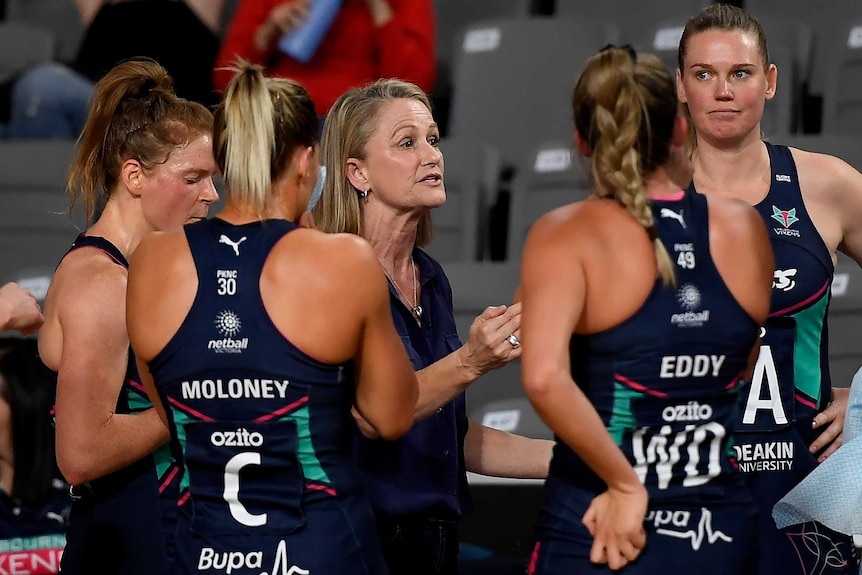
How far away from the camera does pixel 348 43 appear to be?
17.6 feet

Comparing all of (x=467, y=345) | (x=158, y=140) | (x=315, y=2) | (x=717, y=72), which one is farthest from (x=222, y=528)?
(x=315, y=2)

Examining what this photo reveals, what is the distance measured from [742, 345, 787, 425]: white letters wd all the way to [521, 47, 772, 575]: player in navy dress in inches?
20.7

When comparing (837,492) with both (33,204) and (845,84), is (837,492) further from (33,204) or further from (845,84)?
(33,204)

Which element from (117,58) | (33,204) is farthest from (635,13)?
(33,204)

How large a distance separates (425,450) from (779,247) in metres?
0.87

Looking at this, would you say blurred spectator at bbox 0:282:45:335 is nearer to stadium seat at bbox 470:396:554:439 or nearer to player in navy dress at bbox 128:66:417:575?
player in navy dress at bbox 128:66:417:575

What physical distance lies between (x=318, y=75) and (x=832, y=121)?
207 cm

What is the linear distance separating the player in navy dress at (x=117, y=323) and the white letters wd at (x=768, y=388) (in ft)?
3.98

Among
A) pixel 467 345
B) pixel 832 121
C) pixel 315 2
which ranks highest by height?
pixel 315 2

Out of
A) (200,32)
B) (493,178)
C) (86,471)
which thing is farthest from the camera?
(200,32)

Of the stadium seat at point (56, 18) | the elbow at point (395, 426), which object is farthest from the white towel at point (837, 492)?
the stadium seat at point (56, 18)

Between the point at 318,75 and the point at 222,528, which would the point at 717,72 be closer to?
the point at 222,528

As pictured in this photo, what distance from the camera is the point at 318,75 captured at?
5.36 m

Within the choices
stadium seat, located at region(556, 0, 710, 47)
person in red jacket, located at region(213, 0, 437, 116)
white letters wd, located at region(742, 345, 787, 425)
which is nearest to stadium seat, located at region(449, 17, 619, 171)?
stadium seat, located at region(556, 0, 710, 47)
